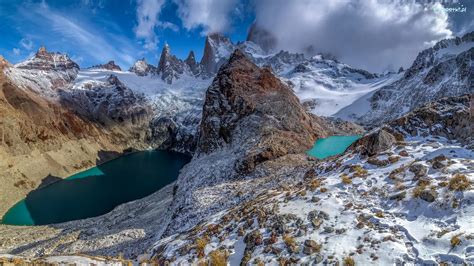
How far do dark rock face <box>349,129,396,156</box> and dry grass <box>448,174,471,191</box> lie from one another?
5868mm

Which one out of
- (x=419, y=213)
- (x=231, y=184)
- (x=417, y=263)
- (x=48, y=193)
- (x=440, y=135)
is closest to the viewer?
(x=417, y=263)

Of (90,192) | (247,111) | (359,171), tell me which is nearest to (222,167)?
(247,111)

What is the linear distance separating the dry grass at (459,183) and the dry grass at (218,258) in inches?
411

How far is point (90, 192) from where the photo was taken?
345 ft

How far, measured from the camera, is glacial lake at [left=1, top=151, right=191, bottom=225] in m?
82.4

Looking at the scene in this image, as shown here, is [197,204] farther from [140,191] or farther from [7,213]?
[7,213]

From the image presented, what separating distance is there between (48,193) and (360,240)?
415 feet

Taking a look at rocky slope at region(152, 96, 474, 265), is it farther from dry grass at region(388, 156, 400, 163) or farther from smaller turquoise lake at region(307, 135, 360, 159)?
smaller turquoise lake at region(307, 135, 360, 159)

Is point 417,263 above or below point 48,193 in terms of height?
below

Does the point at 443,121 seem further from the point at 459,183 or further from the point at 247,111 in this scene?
the point at 247,111

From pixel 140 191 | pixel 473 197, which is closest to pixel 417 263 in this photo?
pixel 473 197

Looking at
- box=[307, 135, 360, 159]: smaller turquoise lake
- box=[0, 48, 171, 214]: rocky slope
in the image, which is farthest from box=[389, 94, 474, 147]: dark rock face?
box=[0, 48, 171, 214]: rocky slope

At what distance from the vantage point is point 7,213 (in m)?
88.7

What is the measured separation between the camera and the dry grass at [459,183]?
12109 millimetres
